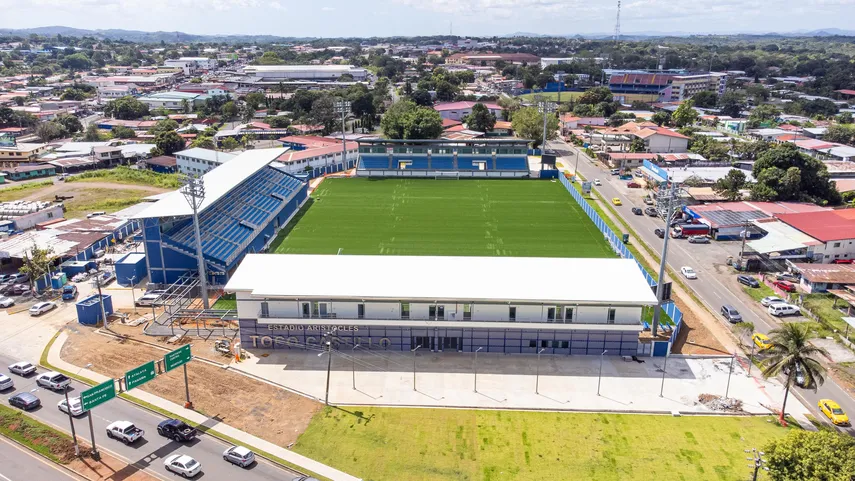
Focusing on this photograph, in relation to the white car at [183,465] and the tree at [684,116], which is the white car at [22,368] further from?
the tree at [684,116]

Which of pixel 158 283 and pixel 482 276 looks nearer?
pixel 482 276

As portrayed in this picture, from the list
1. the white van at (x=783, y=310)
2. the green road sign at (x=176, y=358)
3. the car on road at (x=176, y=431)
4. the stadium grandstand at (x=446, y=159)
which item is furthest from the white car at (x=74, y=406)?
the stadium grandstand at (x=446, y=159)

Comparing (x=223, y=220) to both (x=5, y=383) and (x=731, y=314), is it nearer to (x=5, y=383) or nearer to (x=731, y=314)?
(x=5, y=383)

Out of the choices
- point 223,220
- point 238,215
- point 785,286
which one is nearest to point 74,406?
point 223,220

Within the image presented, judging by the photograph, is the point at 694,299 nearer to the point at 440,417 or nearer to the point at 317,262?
the point at 440,417

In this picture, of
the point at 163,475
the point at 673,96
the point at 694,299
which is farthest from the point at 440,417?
the point at 673,96
